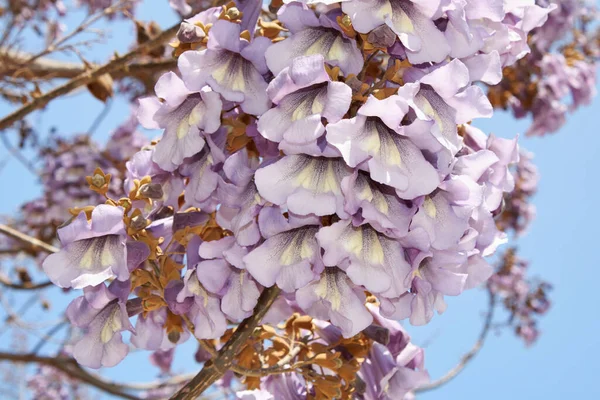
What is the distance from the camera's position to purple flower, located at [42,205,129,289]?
1.18 metres

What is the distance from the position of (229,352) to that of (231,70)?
607 millimetres

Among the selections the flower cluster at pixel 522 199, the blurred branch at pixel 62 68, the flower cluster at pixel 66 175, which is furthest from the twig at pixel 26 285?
the flower cluster at pixel 522 199

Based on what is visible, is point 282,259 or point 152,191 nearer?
point 282,259

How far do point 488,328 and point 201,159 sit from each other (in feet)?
14.5

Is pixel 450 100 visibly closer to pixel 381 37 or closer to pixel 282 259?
pixel 381 37

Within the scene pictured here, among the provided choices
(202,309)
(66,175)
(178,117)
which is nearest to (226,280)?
(202,309)

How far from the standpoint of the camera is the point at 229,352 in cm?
138

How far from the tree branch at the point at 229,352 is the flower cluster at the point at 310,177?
66mm

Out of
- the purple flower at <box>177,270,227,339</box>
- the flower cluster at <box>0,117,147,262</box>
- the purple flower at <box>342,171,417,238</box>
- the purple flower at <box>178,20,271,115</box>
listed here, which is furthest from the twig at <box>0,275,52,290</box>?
the purple flower at <box>342,171,417,238</box>

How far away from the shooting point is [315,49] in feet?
3.84

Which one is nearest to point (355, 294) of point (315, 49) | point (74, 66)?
point (315, 49)

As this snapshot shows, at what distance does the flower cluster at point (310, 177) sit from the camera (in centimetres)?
107

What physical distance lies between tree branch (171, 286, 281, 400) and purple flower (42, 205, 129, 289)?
307 millimetres

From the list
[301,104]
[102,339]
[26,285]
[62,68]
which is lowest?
[26,285]
